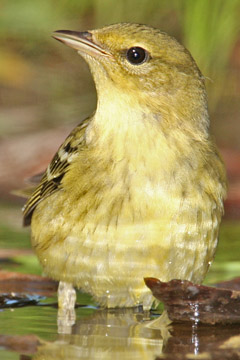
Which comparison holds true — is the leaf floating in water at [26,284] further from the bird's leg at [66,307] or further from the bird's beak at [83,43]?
the bird's beak at [83,43]

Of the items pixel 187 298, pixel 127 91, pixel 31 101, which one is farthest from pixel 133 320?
pixel 31 101

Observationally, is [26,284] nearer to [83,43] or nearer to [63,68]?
[83,43]

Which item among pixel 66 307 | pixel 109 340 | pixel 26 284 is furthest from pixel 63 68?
pixel 109 340

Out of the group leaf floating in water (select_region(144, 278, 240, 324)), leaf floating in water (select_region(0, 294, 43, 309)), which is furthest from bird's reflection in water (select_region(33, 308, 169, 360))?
leaf floating in water (select_region(0, 294, 43, 309))

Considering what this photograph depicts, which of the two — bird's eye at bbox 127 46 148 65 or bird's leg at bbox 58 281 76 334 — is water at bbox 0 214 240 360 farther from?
bird's eye at bbox 127 46 148 65

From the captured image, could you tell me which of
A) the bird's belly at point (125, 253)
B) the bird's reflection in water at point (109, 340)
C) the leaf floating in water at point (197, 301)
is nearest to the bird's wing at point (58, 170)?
the bird's belly at point (125, 253)
